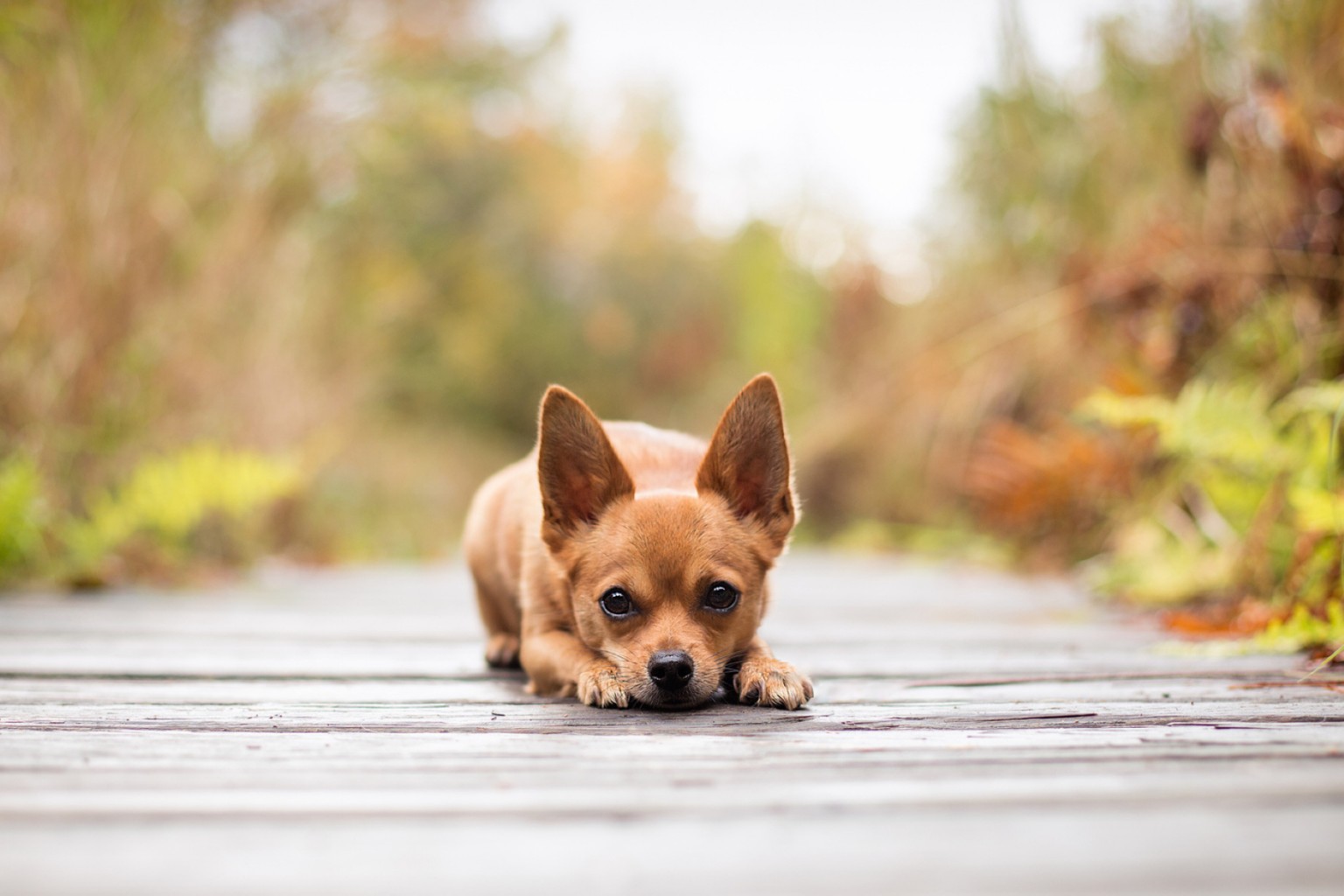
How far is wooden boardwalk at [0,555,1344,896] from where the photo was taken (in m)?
1.20

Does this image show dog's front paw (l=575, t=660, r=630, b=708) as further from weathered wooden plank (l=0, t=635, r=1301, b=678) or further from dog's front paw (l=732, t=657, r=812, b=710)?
weathered wooden plank (l=0, t=635, r=1301, b=678)

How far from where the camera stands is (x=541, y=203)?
829 inches

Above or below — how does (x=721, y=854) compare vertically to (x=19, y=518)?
above

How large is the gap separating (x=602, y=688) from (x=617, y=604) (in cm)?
24

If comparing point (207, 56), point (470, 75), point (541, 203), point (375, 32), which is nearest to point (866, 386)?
point (470, 75)

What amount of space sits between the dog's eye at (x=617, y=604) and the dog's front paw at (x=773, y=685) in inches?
12.8

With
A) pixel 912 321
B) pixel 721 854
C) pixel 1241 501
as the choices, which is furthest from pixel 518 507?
pixel 912 321

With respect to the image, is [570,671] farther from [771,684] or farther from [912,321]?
[912,321]

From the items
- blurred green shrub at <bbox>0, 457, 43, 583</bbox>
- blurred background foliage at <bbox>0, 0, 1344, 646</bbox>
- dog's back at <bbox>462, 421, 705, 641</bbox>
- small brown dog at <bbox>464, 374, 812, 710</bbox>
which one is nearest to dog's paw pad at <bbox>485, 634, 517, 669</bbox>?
dog's back at <bbox>462, 421, 705, 641</bbox>

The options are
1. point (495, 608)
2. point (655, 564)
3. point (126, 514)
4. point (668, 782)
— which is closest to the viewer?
point (668, 782)

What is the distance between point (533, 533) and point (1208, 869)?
81.6 inches

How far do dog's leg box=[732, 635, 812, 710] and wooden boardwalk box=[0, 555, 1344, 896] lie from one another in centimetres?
6

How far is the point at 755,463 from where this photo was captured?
2697 millimetres

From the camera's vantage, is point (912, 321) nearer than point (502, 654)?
No
